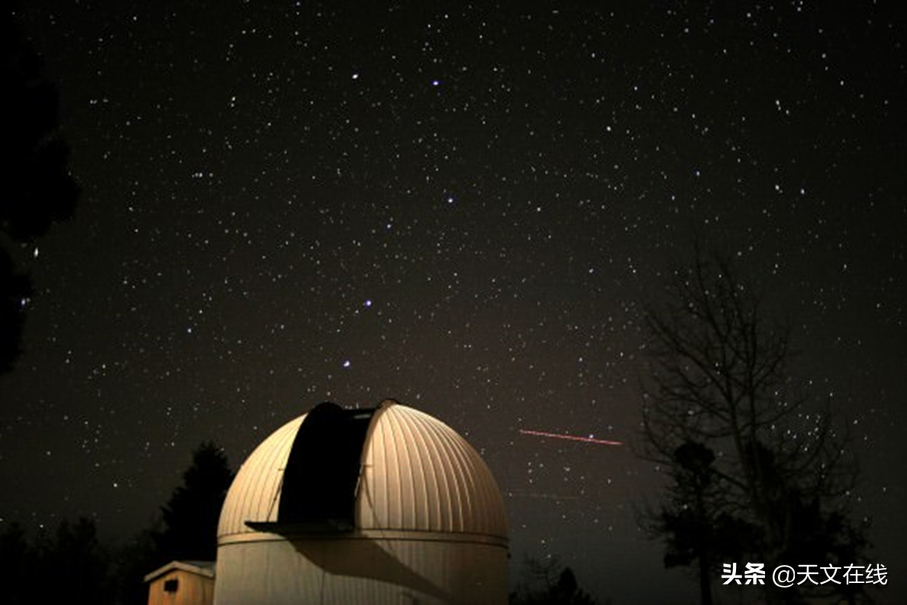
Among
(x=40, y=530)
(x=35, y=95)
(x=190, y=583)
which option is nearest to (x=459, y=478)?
(x=190, y=583)

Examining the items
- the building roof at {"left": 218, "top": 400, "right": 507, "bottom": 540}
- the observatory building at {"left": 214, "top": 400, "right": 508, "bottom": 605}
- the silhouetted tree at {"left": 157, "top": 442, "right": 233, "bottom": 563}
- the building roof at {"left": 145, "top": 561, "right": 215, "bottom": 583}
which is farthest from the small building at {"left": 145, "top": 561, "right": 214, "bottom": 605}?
the silhouetted tree at {"left": 157, "top": 442, "right": 233, "bottom": 563}

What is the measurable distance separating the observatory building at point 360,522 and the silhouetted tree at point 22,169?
7.34 m

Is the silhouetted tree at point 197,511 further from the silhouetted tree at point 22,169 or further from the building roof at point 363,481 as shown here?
the silhouetted tree at point 22,169

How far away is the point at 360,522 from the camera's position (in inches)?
640

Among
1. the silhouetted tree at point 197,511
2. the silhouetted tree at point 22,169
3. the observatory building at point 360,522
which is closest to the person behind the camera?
the silhouetted tree at point 22,169

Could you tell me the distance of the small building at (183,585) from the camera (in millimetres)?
20516

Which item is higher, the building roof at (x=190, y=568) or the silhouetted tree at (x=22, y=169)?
the silhouetted tree at (x=22, y=169)

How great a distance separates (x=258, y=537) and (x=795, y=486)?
1075 cm

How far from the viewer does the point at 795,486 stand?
36.1ft

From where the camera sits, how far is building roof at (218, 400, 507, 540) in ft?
53.7

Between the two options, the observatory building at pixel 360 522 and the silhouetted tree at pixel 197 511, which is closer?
the observatory building at pixel 360 522

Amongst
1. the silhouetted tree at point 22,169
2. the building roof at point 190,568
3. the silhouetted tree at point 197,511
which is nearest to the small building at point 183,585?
the building roof at point 190,568

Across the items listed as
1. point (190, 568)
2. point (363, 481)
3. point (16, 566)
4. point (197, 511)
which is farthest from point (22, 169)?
point (16, 566)

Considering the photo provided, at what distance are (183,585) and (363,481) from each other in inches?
290
